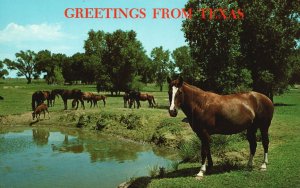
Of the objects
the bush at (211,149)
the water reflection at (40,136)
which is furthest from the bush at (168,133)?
the water reflection at (40,136)

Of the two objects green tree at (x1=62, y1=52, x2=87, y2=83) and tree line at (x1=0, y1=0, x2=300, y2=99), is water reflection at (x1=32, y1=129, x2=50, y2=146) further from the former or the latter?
green tree at (x1=62, y1=52, x2=87, y2=83)

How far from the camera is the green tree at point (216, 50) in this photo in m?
37.1

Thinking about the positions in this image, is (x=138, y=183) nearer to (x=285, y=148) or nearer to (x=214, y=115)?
(x=214, y=115)

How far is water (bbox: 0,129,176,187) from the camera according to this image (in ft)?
44.0

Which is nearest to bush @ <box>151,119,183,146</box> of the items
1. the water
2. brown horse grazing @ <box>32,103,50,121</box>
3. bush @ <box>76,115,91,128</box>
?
the water

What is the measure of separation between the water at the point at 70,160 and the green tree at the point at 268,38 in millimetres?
24784

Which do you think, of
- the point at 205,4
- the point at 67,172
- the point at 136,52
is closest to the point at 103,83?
the point at 136,52

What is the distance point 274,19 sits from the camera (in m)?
39.5

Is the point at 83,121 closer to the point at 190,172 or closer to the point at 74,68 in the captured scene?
the point at 190,172

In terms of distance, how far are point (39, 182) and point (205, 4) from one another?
3155 cm

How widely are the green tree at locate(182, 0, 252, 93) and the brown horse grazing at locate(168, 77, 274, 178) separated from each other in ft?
86.6

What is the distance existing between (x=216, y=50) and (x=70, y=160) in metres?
25.6

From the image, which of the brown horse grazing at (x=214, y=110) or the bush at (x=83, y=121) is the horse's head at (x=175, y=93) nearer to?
the brown horse grazing at (x=214, y=110)

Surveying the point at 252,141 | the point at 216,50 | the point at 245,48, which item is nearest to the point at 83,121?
the point at 216,50
